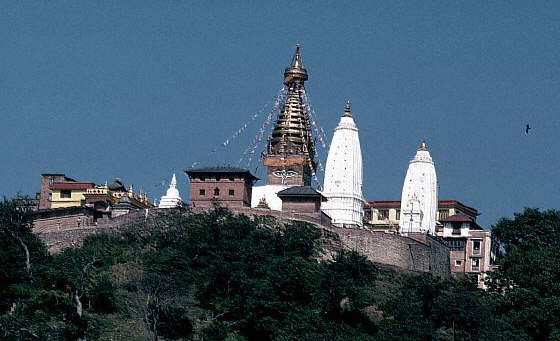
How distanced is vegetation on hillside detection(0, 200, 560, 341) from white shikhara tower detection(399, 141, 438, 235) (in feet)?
48.2

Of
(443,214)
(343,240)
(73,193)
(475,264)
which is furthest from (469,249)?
(73,193)

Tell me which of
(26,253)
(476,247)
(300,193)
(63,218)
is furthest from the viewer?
(476,247)

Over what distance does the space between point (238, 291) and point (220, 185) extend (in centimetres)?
1700

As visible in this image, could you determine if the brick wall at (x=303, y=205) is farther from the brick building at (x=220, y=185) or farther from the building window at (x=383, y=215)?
the building window at (x=383, y=215)

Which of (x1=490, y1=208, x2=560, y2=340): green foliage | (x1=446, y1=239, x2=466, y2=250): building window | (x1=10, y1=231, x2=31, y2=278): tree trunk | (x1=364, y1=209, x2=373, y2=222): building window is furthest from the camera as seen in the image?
(x1=364, y1=209, x2=373, y2=222): building window

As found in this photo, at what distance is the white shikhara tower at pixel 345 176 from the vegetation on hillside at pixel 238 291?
41.8 feet

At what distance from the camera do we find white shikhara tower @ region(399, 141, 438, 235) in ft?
391

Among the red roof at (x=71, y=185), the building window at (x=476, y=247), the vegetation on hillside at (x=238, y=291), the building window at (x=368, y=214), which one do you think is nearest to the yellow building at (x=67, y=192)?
the red roof at (x=71, y=185)

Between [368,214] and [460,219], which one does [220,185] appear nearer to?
[460,219]

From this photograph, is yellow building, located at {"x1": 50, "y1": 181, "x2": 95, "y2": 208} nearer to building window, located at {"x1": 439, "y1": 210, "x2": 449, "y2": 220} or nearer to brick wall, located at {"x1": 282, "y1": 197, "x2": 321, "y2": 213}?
brick wall, located at {"x1": 282, "y1": 197, "x2": 321, "y2": 213}

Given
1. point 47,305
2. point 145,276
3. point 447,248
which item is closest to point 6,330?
point 47,305

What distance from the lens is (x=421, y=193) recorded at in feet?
407

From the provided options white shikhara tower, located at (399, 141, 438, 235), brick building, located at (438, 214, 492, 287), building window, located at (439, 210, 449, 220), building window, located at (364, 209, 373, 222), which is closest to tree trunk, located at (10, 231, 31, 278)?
white shikhara tower, located at (399, 141, 438, 235)

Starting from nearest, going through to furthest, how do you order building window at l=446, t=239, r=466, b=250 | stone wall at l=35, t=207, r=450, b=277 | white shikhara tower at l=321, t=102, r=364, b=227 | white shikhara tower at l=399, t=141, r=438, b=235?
stone wall at l=35, t=207, r=450, b=277
white shikhara tower at l=321, t=102, r=364, b=227
white shikhara tower at l=399, t=141, r=438, b=235
building window at l=446, t=239, r=466, b=250
